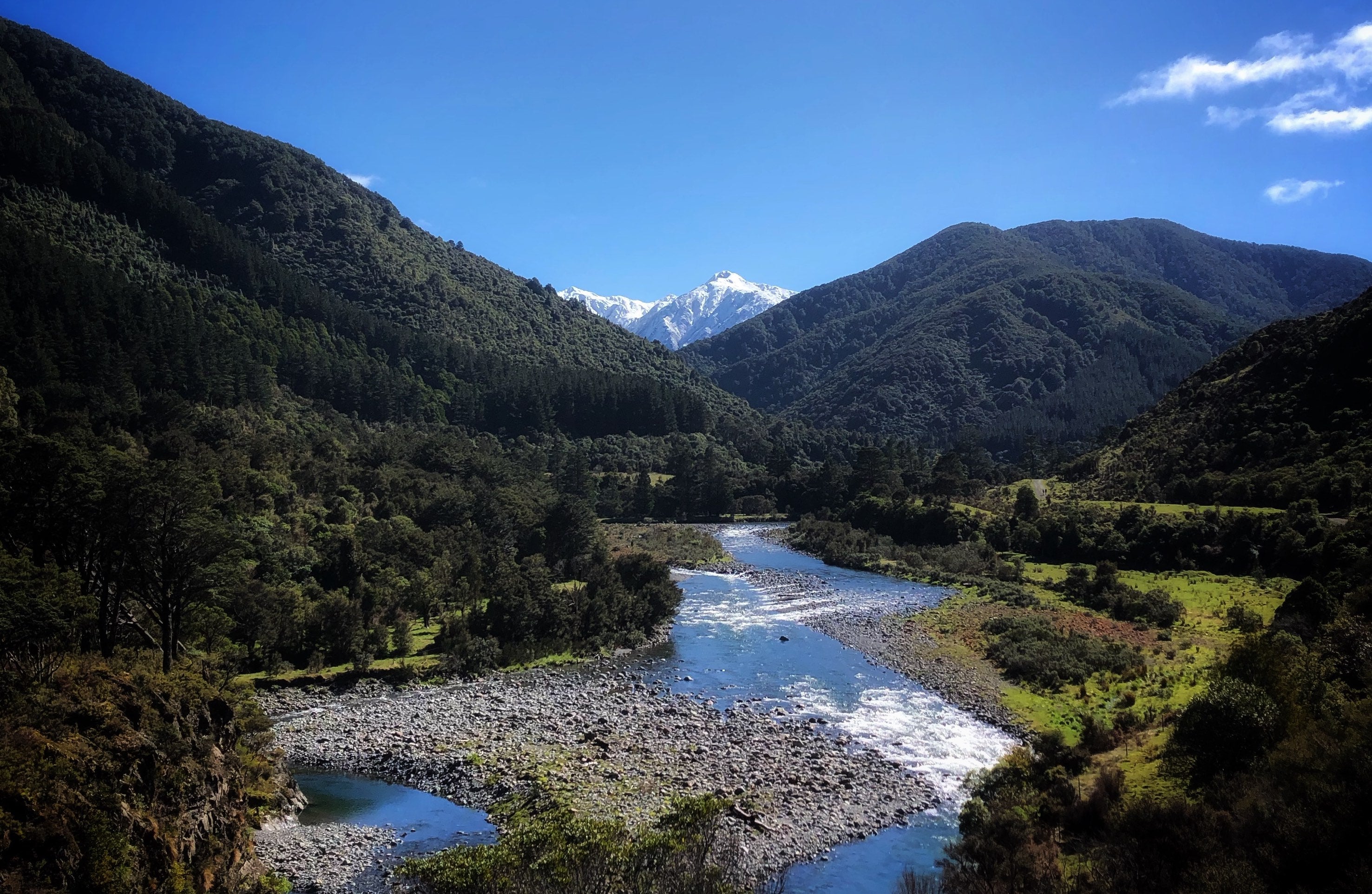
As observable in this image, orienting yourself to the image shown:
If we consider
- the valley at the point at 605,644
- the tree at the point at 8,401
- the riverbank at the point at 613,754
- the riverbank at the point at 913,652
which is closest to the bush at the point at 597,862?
the valley at the point at 605,644

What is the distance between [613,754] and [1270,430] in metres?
81.3

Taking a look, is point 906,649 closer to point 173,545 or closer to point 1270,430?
point 173,545

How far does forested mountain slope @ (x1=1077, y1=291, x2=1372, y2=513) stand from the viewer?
68250 mm

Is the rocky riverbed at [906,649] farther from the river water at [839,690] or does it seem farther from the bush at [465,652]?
the bush at [465,652]

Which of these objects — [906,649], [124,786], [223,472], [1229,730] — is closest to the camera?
[124,786]

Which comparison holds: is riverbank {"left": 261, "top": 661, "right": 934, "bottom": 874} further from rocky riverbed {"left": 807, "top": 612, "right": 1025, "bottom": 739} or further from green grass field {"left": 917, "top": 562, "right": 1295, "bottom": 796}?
rocky riverbed {"left": 807, "top": 612, "right": 1025, "bottom": 739}

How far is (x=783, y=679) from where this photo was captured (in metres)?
44.8

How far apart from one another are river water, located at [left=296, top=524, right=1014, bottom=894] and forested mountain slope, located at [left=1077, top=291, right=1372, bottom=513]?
31.7 m

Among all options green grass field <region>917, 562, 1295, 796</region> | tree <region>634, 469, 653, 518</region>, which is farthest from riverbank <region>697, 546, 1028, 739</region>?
tree <region>634, 469, 653, 518</region>

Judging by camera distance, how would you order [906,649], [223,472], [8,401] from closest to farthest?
[906,649] < [8,401] < [223,472]

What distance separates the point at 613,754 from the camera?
3294 cm

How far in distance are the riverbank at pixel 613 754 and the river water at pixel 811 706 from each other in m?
0.91

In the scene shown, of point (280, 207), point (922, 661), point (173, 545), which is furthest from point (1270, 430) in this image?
point (280, 207)

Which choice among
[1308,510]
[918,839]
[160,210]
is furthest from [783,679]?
[160,210]
